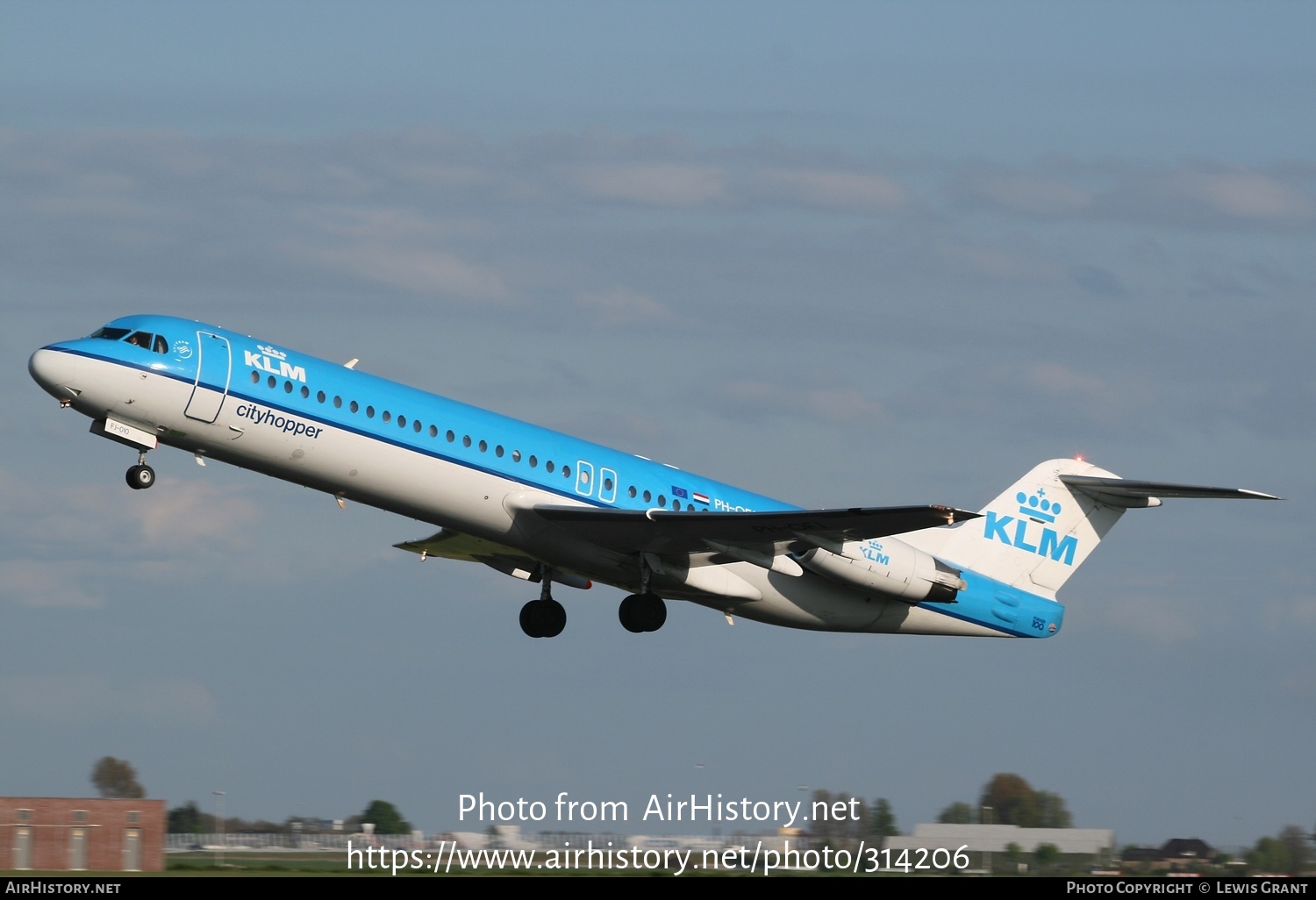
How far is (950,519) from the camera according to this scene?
27172 millimetres

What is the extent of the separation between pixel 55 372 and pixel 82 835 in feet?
22.7

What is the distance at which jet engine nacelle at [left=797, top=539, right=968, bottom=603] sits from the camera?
31.2 metres

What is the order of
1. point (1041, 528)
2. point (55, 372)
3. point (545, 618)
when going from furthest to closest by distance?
point (1041, 528), point (545, 618), point (55, 372)

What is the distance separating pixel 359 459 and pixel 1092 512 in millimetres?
14739

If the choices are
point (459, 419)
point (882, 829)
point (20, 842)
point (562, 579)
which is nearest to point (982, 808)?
point (882, 829)

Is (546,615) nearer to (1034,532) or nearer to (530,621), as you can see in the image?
(530,621)

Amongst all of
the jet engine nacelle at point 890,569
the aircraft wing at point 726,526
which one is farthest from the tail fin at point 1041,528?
the aircraft wing at point 726,526

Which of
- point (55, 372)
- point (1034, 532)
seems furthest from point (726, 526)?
point (55, 372)

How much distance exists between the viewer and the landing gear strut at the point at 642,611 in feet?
101

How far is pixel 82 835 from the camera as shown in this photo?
27.2 metres

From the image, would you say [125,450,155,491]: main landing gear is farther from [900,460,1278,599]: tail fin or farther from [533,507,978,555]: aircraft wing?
[900,460,1278,599]: tail fin
